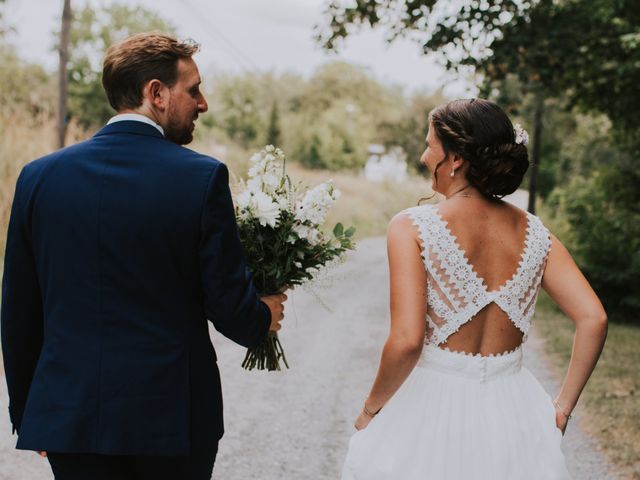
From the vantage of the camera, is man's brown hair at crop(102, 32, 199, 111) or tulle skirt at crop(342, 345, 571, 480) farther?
tulle skirt at crop(342, 345, 571, 480)

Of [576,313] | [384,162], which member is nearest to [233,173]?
[576,313]

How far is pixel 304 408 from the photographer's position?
5.89 m

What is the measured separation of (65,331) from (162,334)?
293mm

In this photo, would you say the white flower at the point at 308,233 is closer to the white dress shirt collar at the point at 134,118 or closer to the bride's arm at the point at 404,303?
the bride's arm at the point at 404,303

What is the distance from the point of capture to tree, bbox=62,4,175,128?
4862 cm

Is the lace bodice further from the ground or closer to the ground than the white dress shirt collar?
closer to the ground

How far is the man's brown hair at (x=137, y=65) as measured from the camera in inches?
80.8

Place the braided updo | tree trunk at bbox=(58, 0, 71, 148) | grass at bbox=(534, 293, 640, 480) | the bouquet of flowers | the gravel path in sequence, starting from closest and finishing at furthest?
the braided updo → the bouquet of flowers → the gravel path → grass at bbox=(534, 293, 640, 480) → tree trunk at bbox=(58, 0, 71, 148)

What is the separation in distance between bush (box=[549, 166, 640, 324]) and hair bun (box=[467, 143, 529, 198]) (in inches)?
343

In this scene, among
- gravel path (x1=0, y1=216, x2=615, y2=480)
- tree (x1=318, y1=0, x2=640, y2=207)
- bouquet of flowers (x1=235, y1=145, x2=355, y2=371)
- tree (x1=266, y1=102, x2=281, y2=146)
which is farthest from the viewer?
tree (x1=266, y1=102, x2=281, y2=146)

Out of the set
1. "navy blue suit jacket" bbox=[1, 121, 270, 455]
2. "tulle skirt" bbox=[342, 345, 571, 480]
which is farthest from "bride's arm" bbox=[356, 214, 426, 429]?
"navy blue suit jacket" bbox=[1, 121, 270, 455]

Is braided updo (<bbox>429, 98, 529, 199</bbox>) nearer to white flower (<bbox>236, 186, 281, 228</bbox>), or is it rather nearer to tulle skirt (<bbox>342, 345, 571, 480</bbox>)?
tulle skirt (<bbox>342, 345, 571, 480</bbox>)

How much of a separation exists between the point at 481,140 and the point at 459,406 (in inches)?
35.5

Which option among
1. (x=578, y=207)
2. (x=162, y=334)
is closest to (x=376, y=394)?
(x=162, y=334)
